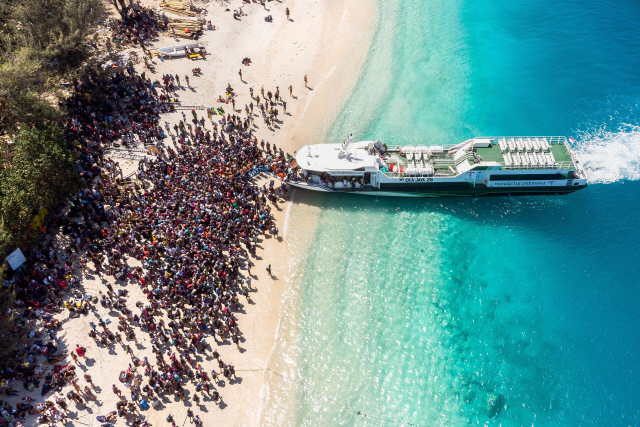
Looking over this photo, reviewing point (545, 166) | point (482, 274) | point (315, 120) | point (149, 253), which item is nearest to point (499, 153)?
point (545, 166)

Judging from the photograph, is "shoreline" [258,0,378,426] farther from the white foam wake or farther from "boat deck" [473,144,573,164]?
the white foam wake

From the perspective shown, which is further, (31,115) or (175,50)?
(175,50)

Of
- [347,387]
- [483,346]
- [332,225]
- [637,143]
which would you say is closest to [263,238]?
[332,225]

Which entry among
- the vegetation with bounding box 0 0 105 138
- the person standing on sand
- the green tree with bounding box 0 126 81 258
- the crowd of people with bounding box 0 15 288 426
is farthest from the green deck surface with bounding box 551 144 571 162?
the vegetation with bounding box 0 0 105 138

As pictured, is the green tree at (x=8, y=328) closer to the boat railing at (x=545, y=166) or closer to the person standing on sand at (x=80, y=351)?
the person standing on sand at (x=80, y=351)

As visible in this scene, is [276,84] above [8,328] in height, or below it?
above

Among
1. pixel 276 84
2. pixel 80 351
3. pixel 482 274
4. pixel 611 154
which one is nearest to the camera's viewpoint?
pixel 80 351

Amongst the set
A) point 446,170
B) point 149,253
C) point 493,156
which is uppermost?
point 493,156

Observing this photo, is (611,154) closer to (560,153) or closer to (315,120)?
(560,153)
